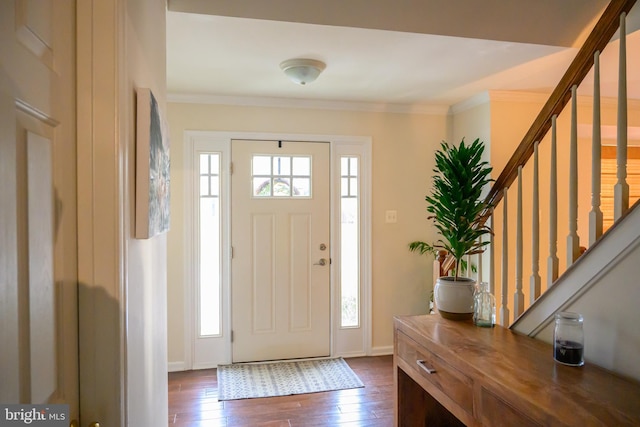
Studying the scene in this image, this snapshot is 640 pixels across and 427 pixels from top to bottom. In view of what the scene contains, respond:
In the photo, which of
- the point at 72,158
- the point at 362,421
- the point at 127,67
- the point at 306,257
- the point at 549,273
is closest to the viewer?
the point at 72,158

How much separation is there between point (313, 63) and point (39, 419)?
7.81ft

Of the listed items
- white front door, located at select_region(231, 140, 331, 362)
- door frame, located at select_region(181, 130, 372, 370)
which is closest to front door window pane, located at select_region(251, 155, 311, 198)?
white front door, located at select_region(231, 140, 331, 362)

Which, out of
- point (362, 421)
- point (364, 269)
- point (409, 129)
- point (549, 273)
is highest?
point (409, 129)

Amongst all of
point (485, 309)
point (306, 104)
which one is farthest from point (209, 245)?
point (485, 309)

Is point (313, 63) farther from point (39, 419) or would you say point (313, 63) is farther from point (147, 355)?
point (39, 419)

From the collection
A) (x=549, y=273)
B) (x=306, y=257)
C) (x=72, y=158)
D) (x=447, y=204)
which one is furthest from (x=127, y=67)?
(x=306, y=257)

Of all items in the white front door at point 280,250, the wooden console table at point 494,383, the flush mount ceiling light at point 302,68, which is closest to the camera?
the wooden console table at point 494,383

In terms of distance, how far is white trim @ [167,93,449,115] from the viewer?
3426mm

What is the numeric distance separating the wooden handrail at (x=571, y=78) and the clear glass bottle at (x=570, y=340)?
775 millimetres

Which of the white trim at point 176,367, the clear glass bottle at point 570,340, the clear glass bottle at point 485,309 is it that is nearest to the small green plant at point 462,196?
the clear glass bottle at point 485,309

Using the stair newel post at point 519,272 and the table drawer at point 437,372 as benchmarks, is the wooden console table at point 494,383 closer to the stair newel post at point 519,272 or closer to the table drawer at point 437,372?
the table drawer at point 437,372

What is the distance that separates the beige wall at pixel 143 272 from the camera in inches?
43.8

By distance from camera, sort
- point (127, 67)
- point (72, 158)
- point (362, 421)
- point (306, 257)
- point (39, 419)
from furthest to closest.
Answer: point (306, 257) < point (362, 421) < point (127, 67) < point (72, 158) < point (39, 419)

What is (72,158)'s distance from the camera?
931 mm
